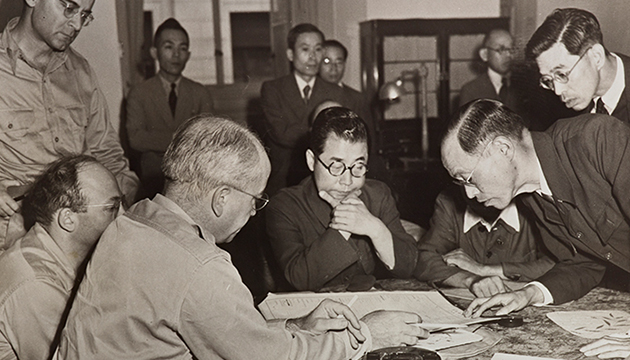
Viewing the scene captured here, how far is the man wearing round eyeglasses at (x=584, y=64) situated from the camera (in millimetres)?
2176

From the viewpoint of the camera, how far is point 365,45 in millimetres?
5176

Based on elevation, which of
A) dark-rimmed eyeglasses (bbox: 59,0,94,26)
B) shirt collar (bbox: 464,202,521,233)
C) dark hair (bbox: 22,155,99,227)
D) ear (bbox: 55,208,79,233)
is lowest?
shirt collar (bbox: 464,202,521,233)

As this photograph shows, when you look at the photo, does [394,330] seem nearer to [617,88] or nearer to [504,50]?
[617,88]

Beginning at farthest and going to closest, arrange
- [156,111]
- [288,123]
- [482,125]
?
1. [156,111]
2. [288,123]
3. [482,125]

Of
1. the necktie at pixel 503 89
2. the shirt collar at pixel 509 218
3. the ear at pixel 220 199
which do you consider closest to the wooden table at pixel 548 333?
the shirt collar at pixel 509 218

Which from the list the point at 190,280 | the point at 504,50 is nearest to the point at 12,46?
the point at 190,280

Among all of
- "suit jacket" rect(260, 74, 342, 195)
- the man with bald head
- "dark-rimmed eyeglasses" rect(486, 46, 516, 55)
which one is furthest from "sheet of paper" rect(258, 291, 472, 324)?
"dark-rimmed eyeglasses" rect(486, 46, 516, 55)

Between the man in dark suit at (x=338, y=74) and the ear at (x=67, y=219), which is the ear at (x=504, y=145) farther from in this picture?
the man in dark suit at (x=338, y=74)

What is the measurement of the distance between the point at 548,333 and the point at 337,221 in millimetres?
842

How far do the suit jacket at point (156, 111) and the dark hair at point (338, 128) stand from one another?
6.02ft

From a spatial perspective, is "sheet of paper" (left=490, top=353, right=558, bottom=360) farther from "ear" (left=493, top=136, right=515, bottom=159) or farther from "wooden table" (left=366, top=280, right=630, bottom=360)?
"ear" (left=493, top=136, right=515, bottom=159)

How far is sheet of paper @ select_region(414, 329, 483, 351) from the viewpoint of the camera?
148 cm

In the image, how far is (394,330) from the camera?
59.0 inches

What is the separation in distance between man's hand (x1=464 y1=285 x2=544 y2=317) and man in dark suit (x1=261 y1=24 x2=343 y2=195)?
2.19m
